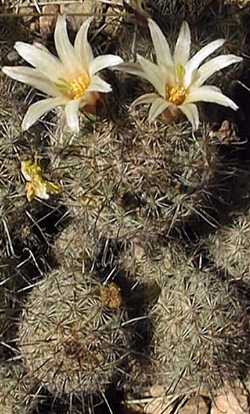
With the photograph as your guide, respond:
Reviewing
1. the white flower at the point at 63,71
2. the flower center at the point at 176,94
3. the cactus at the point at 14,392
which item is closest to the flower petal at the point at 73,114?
the white flower at the point at 63,71

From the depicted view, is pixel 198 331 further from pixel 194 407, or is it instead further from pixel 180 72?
pixel 180 72

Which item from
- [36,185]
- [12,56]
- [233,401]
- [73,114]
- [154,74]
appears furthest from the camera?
[233,401]

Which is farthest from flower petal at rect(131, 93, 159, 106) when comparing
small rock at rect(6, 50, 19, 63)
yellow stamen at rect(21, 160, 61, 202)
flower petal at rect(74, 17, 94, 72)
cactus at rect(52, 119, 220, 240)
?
small rock at rect(6, 50, 19, 63)

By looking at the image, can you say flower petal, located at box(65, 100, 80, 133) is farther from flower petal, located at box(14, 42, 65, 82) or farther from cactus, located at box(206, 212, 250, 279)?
cactus, located at box(206, 212, 250, 279)

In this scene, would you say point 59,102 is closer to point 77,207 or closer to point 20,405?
point 77,207

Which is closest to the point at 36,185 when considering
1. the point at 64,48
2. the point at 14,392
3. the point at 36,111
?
the point at 36,111

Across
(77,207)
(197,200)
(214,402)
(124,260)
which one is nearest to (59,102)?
(77,207)
